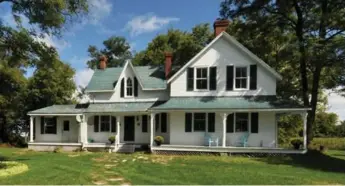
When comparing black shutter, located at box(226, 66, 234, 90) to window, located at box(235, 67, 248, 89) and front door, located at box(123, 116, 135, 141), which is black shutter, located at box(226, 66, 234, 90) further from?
front door, located at box(123, 116, 135, 141)

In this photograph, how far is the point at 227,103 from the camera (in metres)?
20.8

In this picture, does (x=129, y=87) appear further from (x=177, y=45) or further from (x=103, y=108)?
(x=177, y=45)

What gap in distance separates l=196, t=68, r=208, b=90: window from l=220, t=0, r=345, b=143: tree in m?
5.88

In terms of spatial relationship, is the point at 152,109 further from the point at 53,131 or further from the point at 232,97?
the point at 53,131

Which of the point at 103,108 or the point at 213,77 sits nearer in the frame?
the point at 213,77

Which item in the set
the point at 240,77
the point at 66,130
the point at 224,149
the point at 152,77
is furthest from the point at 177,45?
the point at 224,149

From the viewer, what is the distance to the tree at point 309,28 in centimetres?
2094

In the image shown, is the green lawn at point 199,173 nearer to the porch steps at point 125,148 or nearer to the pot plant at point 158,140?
the pot plant at point 158,140

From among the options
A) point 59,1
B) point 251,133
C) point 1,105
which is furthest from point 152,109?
point 1,105

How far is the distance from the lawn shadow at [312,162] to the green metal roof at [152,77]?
Answer: 9.52m

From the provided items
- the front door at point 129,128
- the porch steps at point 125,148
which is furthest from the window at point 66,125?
the porch steps at point 125,148

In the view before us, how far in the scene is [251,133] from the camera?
20.9 meters

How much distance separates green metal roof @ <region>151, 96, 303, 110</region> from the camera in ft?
65.3

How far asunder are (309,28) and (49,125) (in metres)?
21.1
